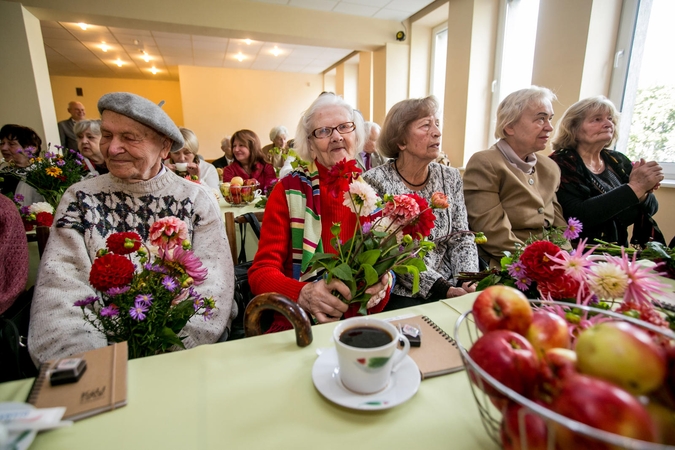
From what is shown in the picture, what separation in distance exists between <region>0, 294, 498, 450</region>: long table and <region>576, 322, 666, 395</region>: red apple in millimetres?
212

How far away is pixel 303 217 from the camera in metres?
1.15

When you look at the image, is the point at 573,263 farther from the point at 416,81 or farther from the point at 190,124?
the point at 190,124

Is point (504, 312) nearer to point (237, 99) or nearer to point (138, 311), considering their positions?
point (138, 311)

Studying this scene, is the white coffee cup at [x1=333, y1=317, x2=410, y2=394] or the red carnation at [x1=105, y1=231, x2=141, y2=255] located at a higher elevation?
the red carnation at [x1=105, y1=231, x2=141, y2=255]

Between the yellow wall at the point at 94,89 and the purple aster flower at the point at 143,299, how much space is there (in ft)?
30.1

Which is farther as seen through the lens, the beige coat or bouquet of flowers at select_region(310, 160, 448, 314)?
the beige coat

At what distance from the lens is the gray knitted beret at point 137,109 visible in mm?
1006

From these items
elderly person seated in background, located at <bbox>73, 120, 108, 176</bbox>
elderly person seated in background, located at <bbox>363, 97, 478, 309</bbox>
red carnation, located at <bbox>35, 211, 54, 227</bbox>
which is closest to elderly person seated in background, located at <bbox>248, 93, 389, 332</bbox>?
elderly person seated in background, located at <bbox>363, 97, 478, 309</bbox>

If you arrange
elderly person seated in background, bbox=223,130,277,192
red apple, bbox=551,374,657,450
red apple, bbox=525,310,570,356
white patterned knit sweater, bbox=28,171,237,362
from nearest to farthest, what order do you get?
1. red apple, bbox=551,374,657,450
2. red apple, bbox=525,310,570,356
3. white patterned knit sweater, bbox=28,171,237,362
4. elderly person seated in background, bbox=223,130,277,192

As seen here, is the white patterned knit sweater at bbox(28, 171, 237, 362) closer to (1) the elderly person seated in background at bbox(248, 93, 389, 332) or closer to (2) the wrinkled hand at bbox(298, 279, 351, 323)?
(1) the elderly person seated in background at bbox(248, 93, 389, 332)

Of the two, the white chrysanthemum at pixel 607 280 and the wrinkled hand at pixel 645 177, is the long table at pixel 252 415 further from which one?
the wrinkled hand at pixel 645 177

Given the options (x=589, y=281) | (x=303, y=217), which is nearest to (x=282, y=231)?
(x=303, y=217)

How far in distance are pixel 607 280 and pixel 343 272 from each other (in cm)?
48

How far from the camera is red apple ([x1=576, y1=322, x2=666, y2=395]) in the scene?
279mm
